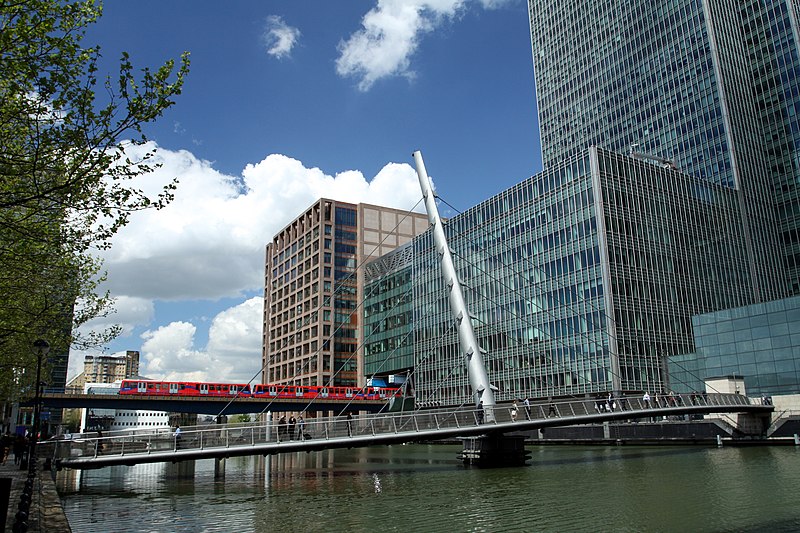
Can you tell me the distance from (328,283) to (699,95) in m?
78.5

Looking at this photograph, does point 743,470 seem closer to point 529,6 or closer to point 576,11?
point 576,11

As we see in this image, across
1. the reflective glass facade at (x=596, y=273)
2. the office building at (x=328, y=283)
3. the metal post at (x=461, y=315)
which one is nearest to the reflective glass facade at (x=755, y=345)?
the reflective glass facade at (x=596, y=273)

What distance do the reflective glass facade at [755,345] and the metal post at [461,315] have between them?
105 feet

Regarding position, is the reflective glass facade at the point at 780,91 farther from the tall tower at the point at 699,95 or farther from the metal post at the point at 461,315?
the metal post at the point at 461,315

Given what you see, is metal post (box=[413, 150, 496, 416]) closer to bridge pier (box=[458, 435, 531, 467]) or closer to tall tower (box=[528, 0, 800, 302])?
bridge pier (box=[458, 435, 531, 467])

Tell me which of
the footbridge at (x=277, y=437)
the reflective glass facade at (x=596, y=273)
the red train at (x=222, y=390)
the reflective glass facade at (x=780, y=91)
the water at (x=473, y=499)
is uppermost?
the reflective glass facade at (x=780, y=91)

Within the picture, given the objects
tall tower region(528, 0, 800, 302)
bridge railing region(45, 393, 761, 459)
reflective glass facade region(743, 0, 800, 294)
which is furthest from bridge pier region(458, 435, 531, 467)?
reflective glass facade region(743, 0, 800, 294)

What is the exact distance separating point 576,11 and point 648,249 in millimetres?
72317

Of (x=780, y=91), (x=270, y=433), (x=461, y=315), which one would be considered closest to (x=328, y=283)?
(x=780, y=91)

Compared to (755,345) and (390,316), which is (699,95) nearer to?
(755,345)

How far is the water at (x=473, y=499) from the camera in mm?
18375

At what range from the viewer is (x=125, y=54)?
13.5 metres

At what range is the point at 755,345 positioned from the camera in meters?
57.9

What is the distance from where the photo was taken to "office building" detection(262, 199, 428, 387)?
126938 millimetres
